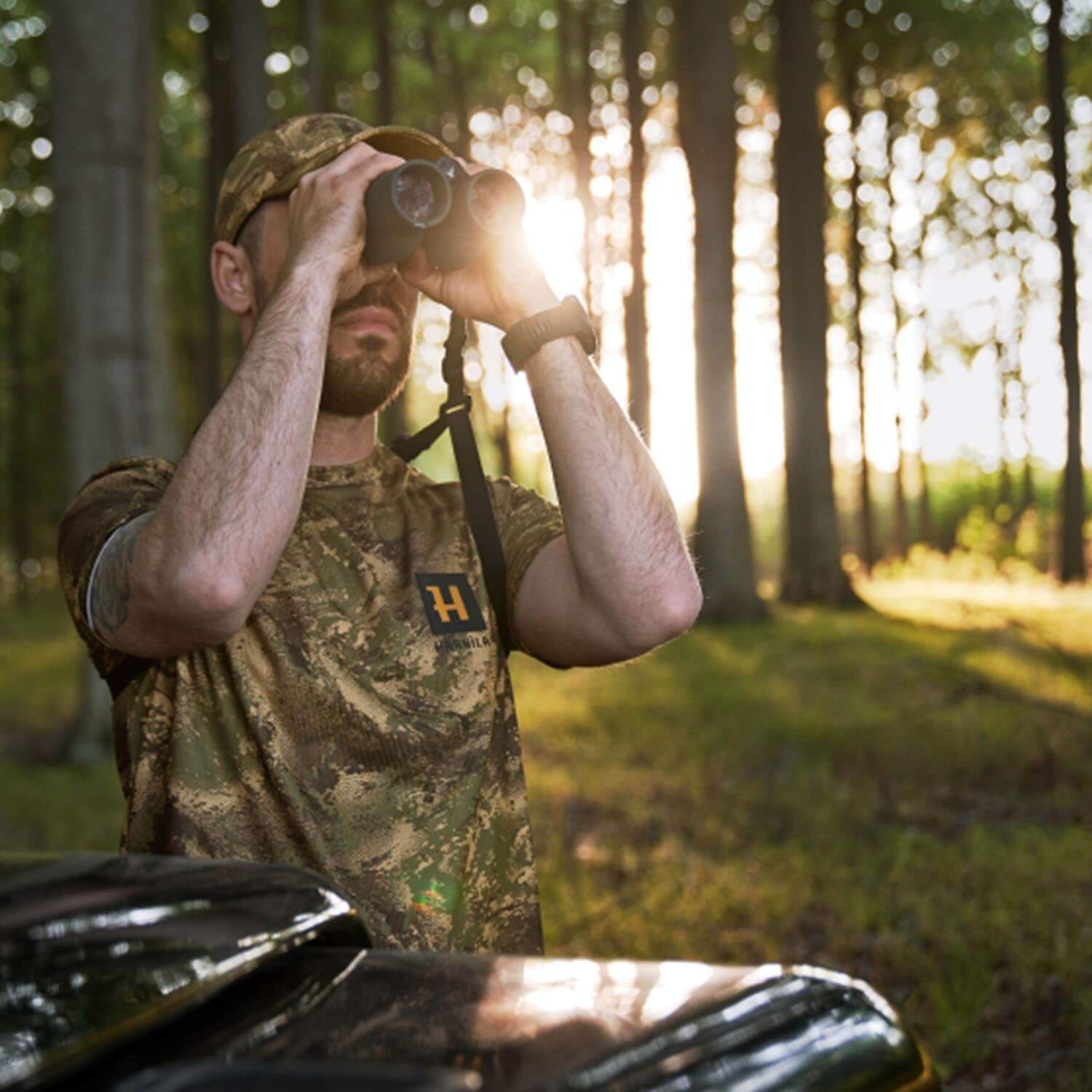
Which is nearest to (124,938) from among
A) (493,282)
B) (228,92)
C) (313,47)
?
(493,282)

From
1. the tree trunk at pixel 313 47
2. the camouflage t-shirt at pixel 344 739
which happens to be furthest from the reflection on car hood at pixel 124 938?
the tree trunk at pixel 313 47

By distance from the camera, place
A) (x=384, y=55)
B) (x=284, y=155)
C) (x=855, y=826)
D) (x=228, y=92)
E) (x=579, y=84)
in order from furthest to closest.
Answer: (x=579, y=84) → (x=384, y=55) → (x=228, y=92) → (x=855, y=826) → (x=284, y=155)

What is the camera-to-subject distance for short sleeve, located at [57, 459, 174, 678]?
1894mm

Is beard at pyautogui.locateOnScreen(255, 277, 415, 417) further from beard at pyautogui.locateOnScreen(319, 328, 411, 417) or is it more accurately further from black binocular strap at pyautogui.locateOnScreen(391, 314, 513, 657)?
black binocular strap at pyautogui.locateOnScreen(391, 314, 513, 657)

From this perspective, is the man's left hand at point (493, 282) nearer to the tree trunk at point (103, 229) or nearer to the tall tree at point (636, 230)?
the tree trunk at point (103, 229)

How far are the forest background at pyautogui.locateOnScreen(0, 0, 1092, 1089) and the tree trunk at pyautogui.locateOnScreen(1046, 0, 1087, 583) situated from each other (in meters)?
0.06

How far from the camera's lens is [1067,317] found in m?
16.8

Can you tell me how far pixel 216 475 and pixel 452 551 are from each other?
551 millimetres

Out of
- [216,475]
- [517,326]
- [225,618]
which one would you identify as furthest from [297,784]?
[517,326]

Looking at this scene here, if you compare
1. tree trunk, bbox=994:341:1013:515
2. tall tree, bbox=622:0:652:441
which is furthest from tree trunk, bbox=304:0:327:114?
tree trunk, bbox=994:341:1013:515

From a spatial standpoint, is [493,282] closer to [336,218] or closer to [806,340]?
[336,218]

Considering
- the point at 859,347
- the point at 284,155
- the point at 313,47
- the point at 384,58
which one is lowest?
the point at 284,155

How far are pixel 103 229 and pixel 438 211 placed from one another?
20.4ft

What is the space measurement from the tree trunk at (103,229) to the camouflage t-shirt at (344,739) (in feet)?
18.9
